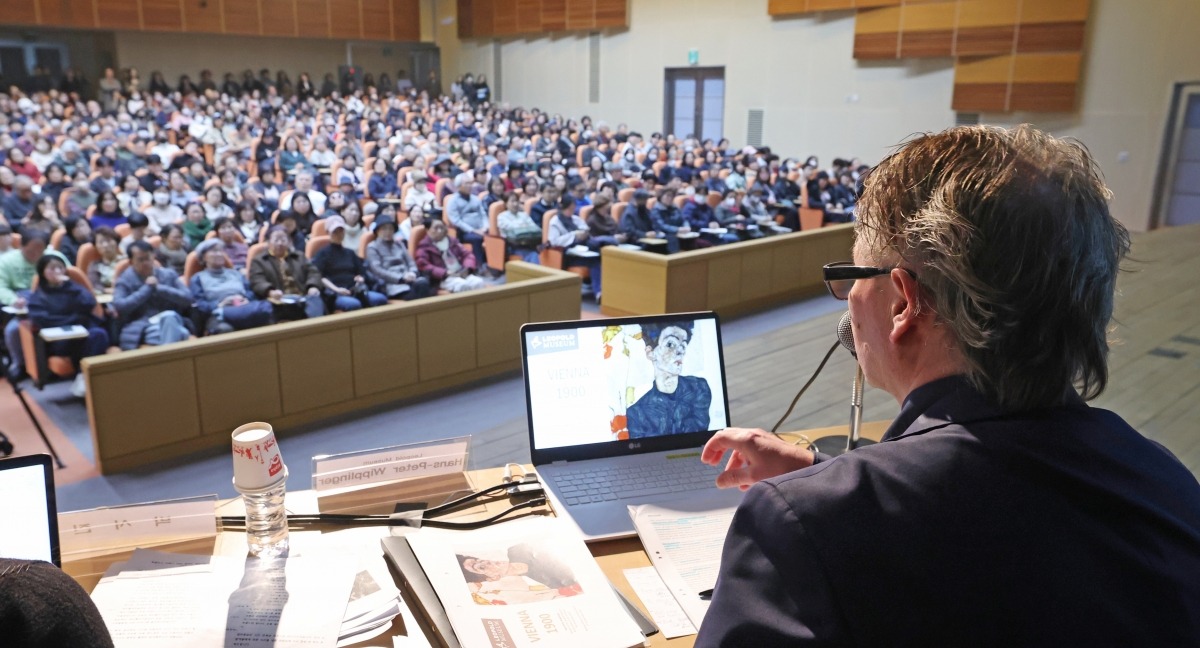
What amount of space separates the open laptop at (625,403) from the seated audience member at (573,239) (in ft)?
17.7

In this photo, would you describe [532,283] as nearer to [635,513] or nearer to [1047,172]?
[635,513]

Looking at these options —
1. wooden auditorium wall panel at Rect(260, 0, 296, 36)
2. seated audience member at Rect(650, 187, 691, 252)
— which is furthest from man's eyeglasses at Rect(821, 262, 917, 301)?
wooden auditorium wall panel at Rect(260, 0, 296, 36)

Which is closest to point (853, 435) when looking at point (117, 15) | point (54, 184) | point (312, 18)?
point (54, 184)

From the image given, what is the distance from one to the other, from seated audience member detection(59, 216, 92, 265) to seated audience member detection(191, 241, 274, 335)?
45.4 inches

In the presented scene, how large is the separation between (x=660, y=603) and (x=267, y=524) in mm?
719

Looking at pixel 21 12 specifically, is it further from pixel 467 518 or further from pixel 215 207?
pixel 467 518

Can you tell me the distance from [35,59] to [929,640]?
20.7m

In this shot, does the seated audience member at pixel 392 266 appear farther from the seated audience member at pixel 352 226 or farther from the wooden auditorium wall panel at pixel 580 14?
the wooden auditorium wall panel at pixel 580 14

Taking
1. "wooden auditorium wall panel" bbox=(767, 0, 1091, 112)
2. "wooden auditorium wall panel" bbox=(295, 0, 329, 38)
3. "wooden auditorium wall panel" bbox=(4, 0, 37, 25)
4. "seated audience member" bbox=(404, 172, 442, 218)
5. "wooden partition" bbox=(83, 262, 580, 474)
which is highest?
"wooden auditorium wall panel" bbox=(295, 0, 329, 38)

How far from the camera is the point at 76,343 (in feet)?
15.6

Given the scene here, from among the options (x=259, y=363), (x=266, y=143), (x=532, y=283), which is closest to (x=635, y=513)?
(x=259, y=363)

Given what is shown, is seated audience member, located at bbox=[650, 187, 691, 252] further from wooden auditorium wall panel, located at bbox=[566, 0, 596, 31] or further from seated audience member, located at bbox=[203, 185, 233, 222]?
wooden auditorium wall panel, located at bbox=[566, 0, 596, 31]

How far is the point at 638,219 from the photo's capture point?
8.20m

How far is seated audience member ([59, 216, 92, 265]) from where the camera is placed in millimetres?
5965
